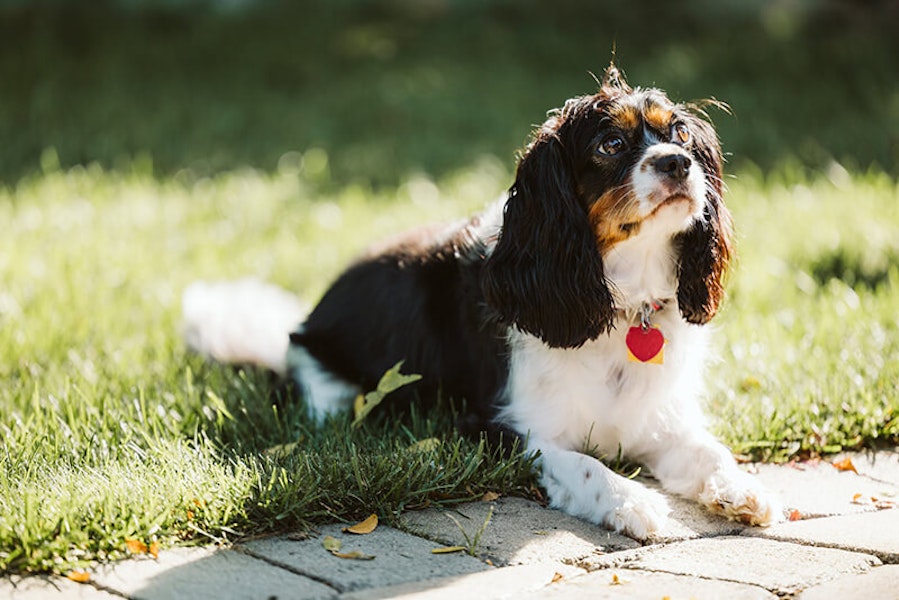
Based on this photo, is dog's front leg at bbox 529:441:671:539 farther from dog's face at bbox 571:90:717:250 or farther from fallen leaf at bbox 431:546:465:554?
dog's face at bbox 571:90:717:250

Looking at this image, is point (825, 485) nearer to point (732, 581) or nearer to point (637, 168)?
point (732, 581)

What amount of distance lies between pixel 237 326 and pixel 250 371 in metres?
0.34

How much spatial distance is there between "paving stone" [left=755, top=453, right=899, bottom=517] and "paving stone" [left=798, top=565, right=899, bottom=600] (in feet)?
2.02

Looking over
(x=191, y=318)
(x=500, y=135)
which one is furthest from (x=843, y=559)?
(x=500, y=135)

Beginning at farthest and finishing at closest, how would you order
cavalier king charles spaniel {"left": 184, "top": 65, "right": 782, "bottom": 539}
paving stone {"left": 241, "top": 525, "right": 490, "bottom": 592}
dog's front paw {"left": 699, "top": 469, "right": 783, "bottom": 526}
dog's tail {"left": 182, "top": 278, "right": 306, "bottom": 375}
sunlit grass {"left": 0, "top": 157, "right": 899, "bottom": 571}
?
dog's tail {"left": 182, "top": 278, "right": 306, "bottom": 375}
cavalier king charles spaniel {"left": 184, "top": 65, "right": 782, "bottom": 539}
dog's front paw {"left": 699, "top": 469, "right": 783, "bottom": 526}
sunlit grass {"left": 0, "top": 157, "right": 899, "bottom": 571}
paving stone {"left": 241, "top": 525, "right": 490, "bottom": 592}

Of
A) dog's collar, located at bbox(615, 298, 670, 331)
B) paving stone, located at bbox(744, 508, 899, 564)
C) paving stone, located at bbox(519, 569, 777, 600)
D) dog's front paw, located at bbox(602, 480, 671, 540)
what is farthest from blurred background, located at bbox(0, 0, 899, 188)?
paving stone, located at bbox(519, 569, 777, 600)

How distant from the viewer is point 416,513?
3465mm

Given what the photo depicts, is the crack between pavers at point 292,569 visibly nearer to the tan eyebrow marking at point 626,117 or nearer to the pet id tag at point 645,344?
the pet id tag at point 645,344

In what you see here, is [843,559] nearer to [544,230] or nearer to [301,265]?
[544,230]

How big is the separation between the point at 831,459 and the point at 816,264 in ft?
7.80

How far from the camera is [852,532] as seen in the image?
10.9ft

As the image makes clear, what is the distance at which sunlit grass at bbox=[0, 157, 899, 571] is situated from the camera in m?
3.31

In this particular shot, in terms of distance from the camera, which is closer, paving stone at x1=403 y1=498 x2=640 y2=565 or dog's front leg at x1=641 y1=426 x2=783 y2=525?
paving stone at x1=403 y1=498 x2=640 y2=565

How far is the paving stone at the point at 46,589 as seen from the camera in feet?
9.17
